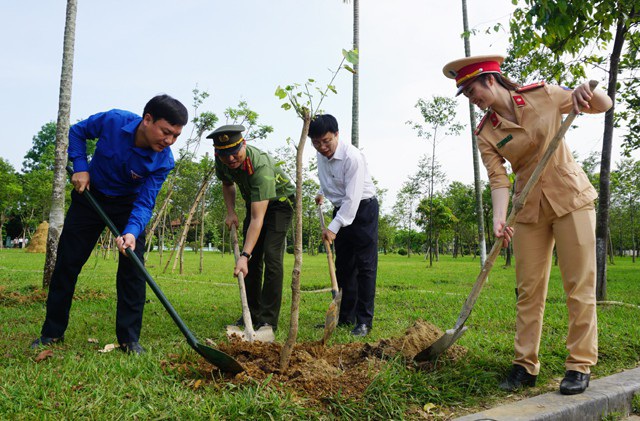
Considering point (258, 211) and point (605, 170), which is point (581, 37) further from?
point (258, 211)

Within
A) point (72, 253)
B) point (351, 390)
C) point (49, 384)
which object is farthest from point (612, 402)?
point (72, 253)

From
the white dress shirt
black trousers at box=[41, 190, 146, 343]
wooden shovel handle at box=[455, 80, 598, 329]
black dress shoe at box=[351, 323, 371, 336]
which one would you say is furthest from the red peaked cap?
black trousers at box=[41, 190, 146, 343]

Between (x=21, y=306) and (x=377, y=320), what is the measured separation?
A: 13.4 ft

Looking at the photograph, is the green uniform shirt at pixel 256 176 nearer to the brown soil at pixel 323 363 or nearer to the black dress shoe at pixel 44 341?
the brown soil at pixel 323 363

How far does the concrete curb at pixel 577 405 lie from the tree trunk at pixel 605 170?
4.03 m

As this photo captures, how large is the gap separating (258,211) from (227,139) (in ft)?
2.09

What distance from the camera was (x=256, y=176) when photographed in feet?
13.4

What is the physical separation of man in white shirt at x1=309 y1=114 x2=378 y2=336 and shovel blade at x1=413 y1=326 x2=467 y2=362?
48.7 inches

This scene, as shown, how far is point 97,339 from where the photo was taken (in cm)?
391

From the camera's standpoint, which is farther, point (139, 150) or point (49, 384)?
point (139, 150)

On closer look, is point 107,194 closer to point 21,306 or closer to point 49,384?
point 49,384

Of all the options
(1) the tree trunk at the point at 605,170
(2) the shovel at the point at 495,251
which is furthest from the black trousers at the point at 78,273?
(1) the tree trunk at the point at 605,170

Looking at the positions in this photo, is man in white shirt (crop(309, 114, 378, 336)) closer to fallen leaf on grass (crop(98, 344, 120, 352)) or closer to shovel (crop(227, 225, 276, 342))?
shovel (crop(227, 225, 276, 342))

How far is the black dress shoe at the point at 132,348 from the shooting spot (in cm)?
341
